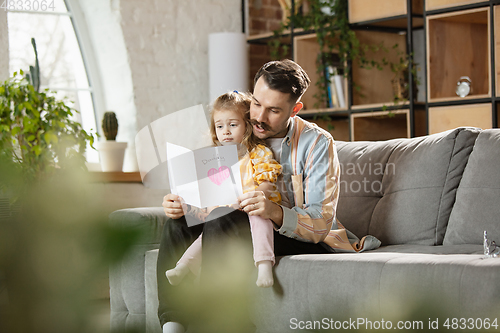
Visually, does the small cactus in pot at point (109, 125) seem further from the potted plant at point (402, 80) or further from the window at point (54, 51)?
the potted plant at point (402, 80)

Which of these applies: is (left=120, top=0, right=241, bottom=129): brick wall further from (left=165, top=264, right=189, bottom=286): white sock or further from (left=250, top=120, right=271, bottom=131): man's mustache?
(left=165, top=264, right=189, bottom=286): white sock

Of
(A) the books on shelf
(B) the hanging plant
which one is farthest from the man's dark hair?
(A) the books on shelf

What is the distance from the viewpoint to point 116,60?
12.0 feet

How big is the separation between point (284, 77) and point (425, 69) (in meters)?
1.84

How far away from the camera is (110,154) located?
3383 mm

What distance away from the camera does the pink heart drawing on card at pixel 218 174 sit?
1.59 metres

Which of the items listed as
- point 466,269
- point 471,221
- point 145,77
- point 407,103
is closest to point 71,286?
point 466,269

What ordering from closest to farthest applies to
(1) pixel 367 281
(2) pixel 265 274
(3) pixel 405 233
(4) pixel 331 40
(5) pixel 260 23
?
(1) pixel 367 281 < (2) pixel 265 274 < (3) pixel 405 233 < (4) pixel 331 40 < (5) pixel 260 23

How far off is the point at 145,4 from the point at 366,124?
1.61 m

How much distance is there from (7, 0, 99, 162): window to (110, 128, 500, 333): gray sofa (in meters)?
1.94

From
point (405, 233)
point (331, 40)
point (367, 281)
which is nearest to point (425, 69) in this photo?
point (331, 40)

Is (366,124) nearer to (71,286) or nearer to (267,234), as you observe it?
(267,234)

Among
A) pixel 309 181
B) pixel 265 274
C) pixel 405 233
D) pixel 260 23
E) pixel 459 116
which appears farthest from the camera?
pixel 260 23

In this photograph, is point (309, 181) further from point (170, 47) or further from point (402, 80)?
point (170, 47)
